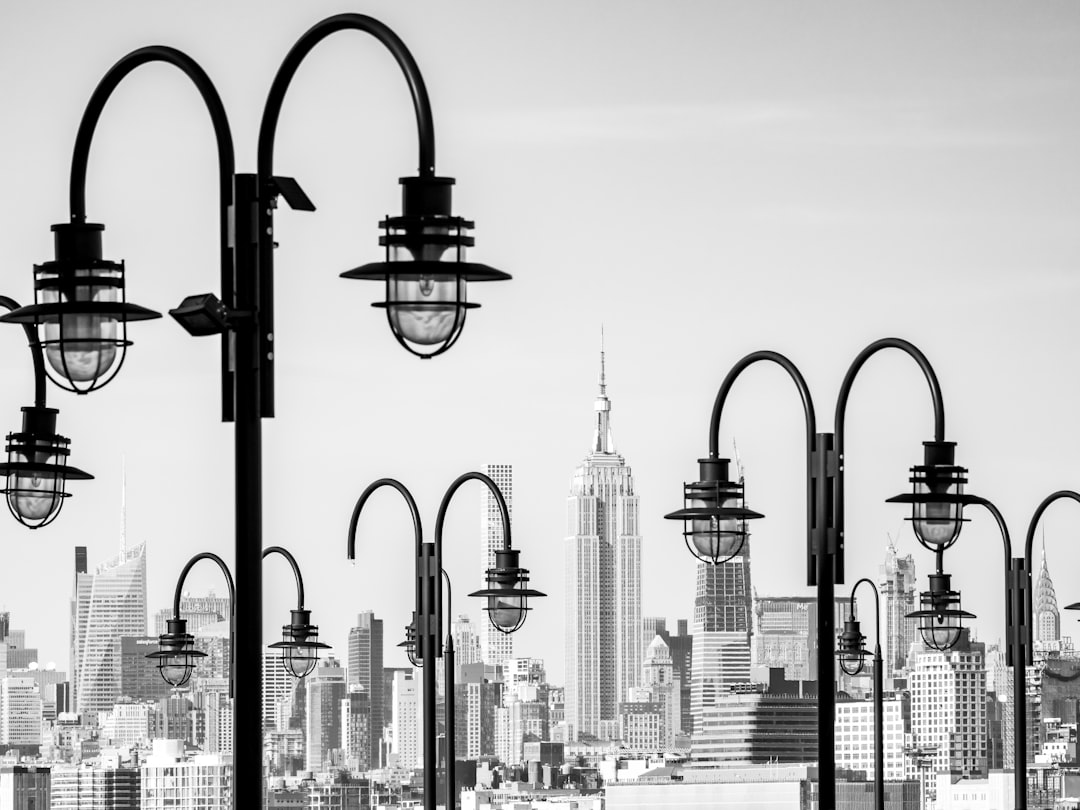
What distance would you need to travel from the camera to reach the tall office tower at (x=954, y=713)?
266 feet

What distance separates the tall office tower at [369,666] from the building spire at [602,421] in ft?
73.8

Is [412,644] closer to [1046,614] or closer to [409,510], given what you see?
[409,510]

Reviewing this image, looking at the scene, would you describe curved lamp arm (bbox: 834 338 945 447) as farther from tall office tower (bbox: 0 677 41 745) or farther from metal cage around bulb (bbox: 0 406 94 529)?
tall office tower (bbox: 0 677 41 745)

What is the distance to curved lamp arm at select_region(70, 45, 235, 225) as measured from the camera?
7.72 metres

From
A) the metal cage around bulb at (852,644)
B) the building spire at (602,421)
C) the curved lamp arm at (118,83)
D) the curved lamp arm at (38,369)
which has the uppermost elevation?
the building spire at (602,421)

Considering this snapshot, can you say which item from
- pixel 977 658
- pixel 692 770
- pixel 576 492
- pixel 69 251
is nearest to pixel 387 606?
pixel 692 770

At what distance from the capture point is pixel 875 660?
2620 centimetres

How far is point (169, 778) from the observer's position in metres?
63.2

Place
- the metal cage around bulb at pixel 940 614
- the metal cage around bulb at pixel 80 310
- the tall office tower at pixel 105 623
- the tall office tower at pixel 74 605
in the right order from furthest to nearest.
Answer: the tall office tower at pixel 105 623 → the tall office tower at pixel 74 605 → the metal cage around bulb at pixel 940 614 → the metal cage around bulb at pixel 80 310

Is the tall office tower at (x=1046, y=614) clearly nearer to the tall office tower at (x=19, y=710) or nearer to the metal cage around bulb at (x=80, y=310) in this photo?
the tall office tower at (x=19, y=710)

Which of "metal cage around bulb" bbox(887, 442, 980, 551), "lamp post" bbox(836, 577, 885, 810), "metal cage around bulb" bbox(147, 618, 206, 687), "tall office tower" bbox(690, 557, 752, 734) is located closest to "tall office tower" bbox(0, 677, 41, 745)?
"tall office tower" bbox(690, 557, 752, 734)

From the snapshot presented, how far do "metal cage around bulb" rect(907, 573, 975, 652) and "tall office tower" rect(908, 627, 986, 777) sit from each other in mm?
58919

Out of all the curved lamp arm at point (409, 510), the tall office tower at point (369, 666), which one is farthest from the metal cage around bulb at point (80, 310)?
the tall office tower at point (369, 666)

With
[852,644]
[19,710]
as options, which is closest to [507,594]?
[852,644]
